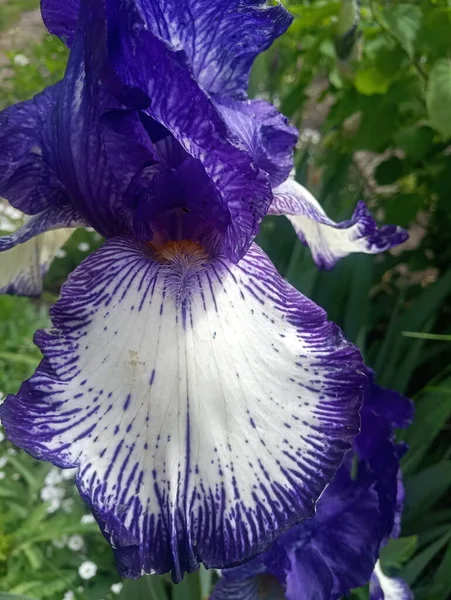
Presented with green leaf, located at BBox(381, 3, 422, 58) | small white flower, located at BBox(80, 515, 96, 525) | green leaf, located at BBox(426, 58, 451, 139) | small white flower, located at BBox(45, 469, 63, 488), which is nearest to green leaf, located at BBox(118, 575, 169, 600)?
small white flower, located at BBox(80, 515, 96, 525)

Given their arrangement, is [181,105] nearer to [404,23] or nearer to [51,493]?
[404,23]

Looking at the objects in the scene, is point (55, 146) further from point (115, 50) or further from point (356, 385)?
point (356, 385)

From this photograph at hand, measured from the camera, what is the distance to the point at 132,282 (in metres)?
0.52

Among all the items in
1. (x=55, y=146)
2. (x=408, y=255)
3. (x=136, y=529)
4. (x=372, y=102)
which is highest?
(x=372, y=102)

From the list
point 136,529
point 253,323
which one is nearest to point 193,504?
point 136,529

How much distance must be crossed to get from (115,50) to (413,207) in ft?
3.63

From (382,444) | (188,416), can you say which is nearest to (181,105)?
(188,416)

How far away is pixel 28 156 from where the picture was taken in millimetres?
553

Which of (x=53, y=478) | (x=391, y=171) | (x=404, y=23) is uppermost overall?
(x=404, y=23)

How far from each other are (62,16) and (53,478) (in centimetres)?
105

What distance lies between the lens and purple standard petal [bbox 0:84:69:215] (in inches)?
21.1

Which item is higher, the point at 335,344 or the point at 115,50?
the point at 115,50

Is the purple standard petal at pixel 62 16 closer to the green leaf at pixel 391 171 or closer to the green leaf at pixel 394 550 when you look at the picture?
the green leaf at pixel 394 550

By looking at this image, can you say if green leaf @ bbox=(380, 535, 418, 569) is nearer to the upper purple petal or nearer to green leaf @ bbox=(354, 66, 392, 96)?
the upper purple petal
